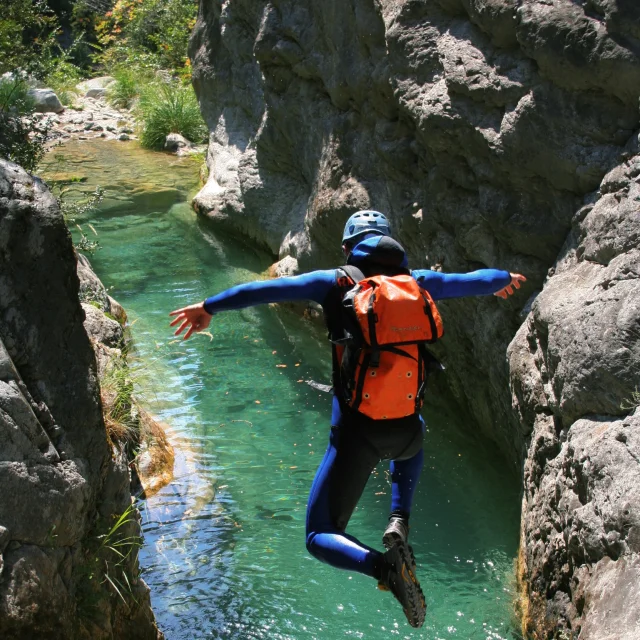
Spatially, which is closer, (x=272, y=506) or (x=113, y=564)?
(x=113, y=564)

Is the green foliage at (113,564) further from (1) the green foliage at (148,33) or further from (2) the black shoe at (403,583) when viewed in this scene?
(1) the green foliage at (148,33)

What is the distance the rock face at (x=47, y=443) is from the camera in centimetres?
322

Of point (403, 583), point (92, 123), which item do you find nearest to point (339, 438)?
point (403, 583)

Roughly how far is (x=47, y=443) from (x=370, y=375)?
1377mm

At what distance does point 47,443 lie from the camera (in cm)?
344

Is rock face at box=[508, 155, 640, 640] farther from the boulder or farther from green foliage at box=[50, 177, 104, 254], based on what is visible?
the boulder

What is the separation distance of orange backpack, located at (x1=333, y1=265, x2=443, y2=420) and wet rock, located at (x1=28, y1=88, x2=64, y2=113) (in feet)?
57.8

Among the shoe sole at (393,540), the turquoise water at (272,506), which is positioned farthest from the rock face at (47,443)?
the shoe sole at (393,540)

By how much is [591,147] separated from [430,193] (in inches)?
63.5

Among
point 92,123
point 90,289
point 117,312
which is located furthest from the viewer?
point 92,123

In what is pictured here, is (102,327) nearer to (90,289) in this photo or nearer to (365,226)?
(90,289)

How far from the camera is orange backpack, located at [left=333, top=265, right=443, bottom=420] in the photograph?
11.8 feet

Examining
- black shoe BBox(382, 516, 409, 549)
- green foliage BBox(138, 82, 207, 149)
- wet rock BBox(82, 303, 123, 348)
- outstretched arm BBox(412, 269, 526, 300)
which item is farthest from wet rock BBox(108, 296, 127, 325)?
green foliage BBox(138, 82, 207, 149)

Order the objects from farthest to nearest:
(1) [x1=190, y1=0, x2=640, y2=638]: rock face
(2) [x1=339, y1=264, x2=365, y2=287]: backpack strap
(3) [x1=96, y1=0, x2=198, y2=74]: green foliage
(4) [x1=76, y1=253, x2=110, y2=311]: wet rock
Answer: (3) [x1=96, y1=0, x2=198, y2=74]: green foliage
(4) [x1=76, y1=253, x2=110, y2=311]: wet rock
(1) [x1=190, y1=0, x2=640, y2=638]: rock face
(2) [x1=339, y1=264, x2=365, y2=287]: backpack strap
